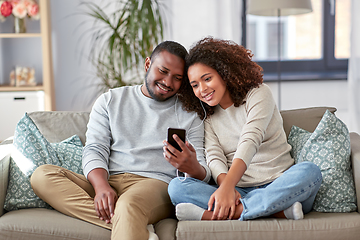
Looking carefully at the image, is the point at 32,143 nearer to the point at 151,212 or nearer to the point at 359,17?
the point at 151,212

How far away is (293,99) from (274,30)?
71cm

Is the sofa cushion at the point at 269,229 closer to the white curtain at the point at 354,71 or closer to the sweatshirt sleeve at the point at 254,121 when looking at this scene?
the sweatshirt sleeve at the point at 254,121

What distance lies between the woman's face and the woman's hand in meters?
0.38

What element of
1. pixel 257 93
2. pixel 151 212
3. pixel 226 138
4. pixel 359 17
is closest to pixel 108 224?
pixel 151 212

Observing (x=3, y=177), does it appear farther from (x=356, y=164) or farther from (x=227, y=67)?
(x=356, y=164)

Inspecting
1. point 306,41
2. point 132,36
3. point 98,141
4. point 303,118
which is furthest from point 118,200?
point 306,41

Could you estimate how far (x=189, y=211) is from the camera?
1348 mm

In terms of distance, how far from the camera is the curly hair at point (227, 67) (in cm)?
157

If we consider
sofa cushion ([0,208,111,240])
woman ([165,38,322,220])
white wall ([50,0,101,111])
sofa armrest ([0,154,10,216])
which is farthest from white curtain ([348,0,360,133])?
sofa armrest ([0,154,10,216])

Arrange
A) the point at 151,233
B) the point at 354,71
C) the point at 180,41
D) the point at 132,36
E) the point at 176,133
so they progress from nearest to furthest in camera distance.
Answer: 1. the point at 151,233
2. the point at 176,133
3. the point at 132,36
4. the point at 354,71
5. the point at 180,41

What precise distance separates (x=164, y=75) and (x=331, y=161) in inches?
30.3

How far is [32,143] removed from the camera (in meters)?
1.56

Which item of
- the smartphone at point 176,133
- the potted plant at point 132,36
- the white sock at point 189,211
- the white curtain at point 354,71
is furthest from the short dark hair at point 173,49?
the white curtain at point 354,71

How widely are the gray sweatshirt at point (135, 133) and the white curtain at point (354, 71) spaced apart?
2.15 metres
